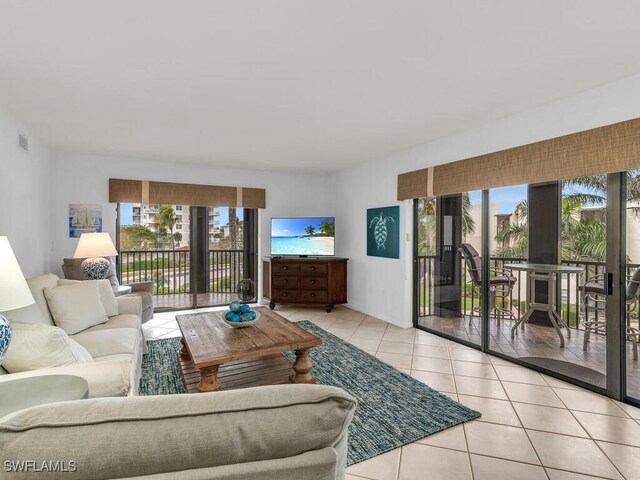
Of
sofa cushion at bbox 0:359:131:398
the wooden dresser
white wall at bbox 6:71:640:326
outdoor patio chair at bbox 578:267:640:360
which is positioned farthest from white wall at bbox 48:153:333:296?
outdoor patio chair at bbox 578:267:640:360

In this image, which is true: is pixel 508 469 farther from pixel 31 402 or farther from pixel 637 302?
pixel 31 402

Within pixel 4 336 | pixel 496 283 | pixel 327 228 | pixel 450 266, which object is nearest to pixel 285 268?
pixel 327 228

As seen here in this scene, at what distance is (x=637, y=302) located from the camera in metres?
2.57

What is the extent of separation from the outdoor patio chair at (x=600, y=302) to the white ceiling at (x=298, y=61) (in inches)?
58.1

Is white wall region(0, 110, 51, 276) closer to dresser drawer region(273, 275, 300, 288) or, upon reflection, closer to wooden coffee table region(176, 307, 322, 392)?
wooden coffee table region(176, 307, 322, 392)

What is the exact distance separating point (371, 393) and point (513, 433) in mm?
955

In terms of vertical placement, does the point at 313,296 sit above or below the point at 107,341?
below

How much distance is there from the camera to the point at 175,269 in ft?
18.6

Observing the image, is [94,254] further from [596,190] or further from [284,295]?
[596,190]

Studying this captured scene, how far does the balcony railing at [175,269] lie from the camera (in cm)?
538

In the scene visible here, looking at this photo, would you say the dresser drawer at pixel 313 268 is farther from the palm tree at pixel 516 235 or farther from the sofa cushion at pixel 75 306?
the sofa cushion at pixel 75 306

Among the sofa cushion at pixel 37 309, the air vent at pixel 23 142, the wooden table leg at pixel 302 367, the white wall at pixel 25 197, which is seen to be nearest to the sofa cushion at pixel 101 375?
the sofa cushion at pixel 37 309

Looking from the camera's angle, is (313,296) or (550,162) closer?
(550,162)

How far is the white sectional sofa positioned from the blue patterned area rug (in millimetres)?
429
